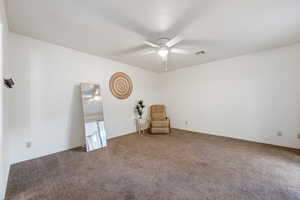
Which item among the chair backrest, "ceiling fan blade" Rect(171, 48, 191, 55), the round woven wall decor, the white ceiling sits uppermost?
the white ceiling

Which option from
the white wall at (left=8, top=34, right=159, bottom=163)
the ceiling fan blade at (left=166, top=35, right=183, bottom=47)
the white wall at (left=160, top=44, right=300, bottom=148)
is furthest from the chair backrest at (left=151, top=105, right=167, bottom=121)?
the ceiling fan blade at (left=166, top=35, right=183, bottom=47)

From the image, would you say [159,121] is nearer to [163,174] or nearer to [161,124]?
[161,124]

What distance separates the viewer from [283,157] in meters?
2.57

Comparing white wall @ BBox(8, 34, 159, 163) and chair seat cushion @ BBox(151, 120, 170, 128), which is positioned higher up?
white wall @ BBox(8, 34, 159, 163)

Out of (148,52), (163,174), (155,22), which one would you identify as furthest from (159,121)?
(155,22)

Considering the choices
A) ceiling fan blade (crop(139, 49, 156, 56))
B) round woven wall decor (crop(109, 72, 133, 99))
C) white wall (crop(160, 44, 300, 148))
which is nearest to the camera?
white wall (crop(160, 44, 300, 148))

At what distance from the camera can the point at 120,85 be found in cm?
429

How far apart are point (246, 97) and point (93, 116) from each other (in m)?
4.35

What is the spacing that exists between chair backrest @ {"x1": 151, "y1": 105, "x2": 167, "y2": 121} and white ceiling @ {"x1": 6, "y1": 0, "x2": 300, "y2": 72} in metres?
2.71

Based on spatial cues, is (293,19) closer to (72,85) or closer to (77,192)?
(77,192)

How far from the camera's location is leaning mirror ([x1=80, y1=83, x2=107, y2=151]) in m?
3.21

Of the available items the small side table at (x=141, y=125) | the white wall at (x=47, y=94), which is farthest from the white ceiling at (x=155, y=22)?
the small side table at (x=141, y=125)

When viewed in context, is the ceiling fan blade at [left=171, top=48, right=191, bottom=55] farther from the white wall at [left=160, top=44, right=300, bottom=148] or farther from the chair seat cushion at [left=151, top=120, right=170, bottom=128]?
the chair seat cushion at [left=151, top=120, right=170, bottom=128]

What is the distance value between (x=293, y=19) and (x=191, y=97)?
10.3 ft
